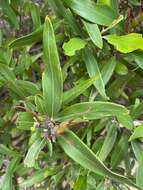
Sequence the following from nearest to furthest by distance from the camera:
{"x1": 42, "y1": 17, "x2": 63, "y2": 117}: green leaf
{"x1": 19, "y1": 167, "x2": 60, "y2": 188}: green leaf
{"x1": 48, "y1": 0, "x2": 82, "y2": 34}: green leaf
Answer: {"x1": 42, "y1": 17, "x2": 63, "y2": 117}: green leaf, {"x1": 48, "y1": 0, "x2": 82, "y2": 34}: green leaf, {"x1": 19, "y1": 167, "x2": 60, "y2": 188}: green leaf

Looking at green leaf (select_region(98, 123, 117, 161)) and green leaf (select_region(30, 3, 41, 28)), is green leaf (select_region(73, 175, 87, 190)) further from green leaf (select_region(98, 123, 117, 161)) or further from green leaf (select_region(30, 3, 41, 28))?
green leaf (select_region(30, 3, 41, 28))

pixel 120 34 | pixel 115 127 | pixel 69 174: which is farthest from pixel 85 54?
pixel 69 174

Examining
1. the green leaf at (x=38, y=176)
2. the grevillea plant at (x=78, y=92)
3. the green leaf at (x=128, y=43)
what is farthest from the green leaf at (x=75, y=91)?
the green leaf at (x=38, y=176)

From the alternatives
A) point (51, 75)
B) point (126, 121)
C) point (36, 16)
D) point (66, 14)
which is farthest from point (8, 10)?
point (126, 121)

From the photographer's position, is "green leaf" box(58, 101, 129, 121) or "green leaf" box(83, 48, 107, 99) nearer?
"green leaf" box(58, 101, 129, 121)

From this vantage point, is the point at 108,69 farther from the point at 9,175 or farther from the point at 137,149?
the point at 9,175

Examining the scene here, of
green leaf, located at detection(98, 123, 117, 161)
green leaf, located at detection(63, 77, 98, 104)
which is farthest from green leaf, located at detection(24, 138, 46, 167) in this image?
green leaf, located at detection(98, 123, 117, 161)

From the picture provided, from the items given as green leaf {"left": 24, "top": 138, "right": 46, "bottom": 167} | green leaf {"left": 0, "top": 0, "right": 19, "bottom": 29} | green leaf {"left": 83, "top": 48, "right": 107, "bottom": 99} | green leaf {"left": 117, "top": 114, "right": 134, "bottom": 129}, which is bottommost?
green leaf {"left": 117, "top": 114, "right": 134, "bottom": 129}
